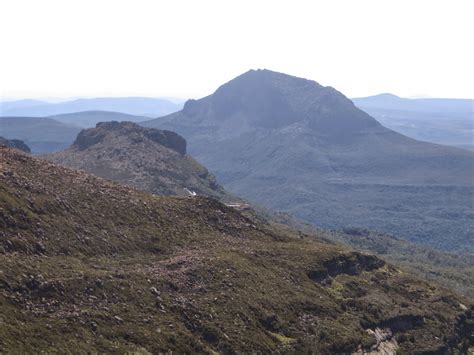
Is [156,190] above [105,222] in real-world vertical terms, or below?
below

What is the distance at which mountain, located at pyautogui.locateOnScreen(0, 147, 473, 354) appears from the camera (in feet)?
134

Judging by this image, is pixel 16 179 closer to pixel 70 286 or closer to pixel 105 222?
pixel 105 222

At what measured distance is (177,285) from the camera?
5125 cm

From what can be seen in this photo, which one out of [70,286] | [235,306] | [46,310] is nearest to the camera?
[46,310]

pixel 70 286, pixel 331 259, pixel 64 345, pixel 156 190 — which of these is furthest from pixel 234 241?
pixel 156 190

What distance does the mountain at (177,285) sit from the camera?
134ft

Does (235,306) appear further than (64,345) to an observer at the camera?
Yes

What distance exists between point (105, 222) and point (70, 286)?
1829cm

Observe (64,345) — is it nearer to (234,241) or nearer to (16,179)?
(16,179)

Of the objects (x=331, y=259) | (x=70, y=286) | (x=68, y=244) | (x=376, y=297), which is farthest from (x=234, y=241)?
(x=70, y=286)

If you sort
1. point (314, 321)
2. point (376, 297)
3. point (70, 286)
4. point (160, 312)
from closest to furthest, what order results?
point (70, 286), point (160, 312), point (314, 321), point (376, 297)

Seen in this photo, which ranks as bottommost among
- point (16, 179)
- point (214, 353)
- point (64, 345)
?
point (214, 353)

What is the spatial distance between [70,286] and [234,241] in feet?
95.6

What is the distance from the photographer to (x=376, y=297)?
6869 cm
